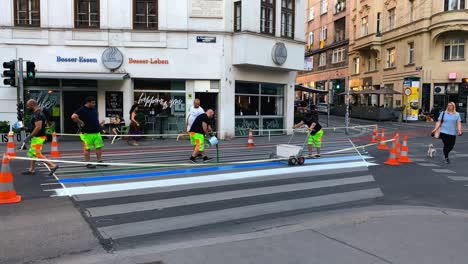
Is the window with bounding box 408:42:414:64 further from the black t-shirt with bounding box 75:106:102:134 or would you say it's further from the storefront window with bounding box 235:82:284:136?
the black t-shirt with bounding box 75:106:102:134

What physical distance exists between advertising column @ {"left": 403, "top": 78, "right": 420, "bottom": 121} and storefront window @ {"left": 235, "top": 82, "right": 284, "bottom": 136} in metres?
15.1

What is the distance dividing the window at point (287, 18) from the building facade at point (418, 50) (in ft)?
49.0

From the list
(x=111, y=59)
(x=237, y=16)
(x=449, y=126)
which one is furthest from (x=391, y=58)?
(x=449, y=126)

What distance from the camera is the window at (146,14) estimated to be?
1928 centimetres

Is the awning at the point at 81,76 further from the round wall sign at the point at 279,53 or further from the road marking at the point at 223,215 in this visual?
the road marking at the point at 223,215

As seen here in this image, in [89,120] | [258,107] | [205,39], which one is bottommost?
[89,120]

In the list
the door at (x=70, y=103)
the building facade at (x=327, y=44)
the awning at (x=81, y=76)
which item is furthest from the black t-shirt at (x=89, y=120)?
the building facade at (x=327, y=44)

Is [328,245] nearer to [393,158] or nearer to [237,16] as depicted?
[393,158]

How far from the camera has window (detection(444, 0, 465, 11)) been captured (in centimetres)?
3194

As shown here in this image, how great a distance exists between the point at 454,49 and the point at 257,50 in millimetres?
21283

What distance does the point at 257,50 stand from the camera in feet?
64.8

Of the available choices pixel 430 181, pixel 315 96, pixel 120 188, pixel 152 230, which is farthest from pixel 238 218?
pixel 315 96

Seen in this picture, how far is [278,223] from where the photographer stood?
583 centimetres

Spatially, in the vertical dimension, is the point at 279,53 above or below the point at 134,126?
above
